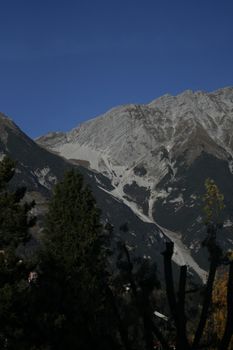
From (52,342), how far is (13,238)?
25.0 feet

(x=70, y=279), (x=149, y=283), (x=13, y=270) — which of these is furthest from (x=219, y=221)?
(x=70, y=279)

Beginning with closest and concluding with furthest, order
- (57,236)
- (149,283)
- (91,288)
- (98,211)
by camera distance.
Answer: (149,283), (91,288), (57,236), (98,211)

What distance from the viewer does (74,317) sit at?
1586 inches

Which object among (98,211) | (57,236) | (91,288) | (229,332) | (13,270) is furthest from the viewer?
(98,211)

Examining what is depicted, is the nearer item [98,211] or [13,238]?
[13,238]

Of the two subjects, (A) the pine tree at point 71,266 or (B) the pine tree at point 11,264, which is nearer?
(B) the pine tree at point 11,264

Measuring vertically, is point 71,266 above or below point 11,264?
above

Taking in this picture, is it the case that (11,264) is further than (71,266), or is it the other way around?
(71,266)

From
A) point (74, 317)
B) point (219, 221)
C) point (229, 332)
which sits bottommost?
point (229, 332)

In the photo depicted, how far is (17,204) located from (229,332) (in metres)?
23.9

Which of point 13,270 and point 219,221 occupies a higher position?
point 13,270

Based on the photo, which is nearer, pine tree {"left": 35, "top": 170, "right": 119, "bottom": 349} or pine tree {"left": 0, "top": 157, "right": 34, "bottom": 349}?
pine tree {"left": 0, "top": 157, "right": 34, "bottom": 349}

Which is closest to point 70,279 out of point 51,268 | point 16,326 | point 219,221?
point 51,268

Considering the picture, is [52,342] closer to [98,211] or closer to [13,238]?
[13,238]
